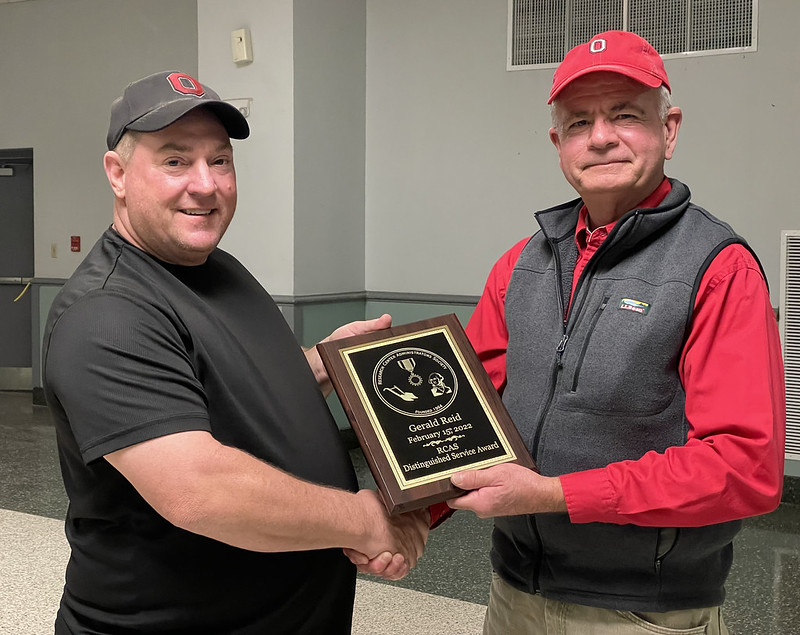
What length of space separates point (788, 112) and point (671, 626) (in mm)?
3796

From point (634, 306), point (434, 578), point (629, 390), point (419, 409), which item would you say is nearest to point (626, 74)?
point (634, 306)

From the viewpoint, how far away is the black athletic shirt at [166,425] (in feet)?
4.04

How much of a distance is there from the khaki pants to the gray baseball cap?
1020 millimetres

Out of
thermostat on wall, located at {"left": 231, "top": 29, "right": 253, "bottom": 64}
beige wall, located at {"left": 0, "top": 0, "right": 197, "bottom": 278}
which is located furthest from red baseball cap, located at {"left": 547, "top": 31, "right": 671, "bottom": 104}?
beige wall, located at {"left": 0, "top": 0, "right": 197, "bottom": 278}

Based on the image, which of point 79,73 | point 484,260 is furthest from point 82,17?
point 484,260

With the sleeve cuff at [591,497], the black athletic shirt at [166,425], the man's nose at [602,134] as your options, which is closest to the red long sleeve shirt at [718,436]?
the sleeve cuff at [591,497]

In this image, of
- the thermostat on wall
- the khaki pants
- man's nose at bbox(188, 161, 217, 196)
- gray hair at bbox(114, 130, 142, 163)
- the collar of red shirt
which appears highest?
the thermostat on wall

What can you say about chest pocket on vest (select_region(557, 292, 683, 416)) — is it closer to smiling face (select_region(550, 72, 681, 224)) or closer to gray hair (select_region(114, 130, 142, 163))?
smiling face (select_region(550, 72, 681, 224))

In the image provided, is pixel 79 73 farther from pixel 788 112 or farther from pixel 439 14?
pixel 788 112

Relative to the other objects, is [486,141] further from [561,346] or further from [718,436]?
[718,436]

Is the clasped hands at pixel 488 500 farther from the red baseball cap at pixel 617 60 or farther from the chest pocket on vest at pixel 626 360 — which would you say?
the red baseball cap at pixel 617 60

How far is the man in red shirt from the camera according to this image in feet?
4.36

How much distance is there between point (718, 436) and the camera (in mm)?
1315

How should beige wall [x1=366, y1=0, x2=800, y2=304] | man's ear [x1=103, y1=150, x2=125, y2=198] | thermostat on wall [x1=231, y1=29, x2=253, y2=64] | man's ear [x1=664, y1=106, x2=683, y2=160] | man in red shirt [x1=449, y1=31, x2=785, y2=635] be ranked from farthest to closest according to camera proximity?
thermostat on wall [x1=231, y1=29, x2=253, y2=64]
beige wall [x1=366, y1=0, x2=800, y2=304]
man's ear [x1=664, y1=106, x2=683, y2=160]
man's ear [x1=103, y1=150, x2=125, y2=198]
man in red shirt [x1=449, y1=31, x2=785, y2=635]
